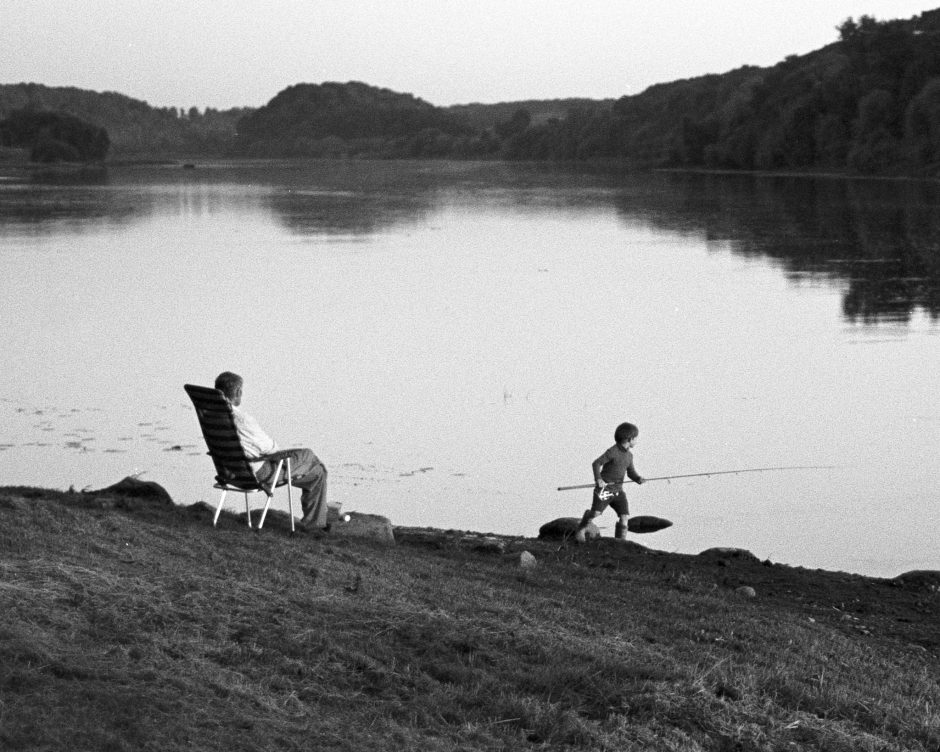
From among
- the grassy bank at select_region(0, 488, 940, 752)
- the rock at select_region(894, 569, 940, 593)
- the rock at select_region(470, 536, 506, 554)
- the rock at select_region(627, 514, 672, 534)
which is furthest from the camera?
the rock at select_region(627, 514, 672, 534)

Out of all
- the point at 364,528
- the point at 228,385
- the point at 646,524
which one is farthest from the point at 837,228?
the point at 228,385

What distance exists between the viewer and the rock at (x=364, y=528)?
9.69 meters

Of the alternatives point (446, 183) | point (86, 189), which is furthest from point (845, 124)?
point (86, 189)

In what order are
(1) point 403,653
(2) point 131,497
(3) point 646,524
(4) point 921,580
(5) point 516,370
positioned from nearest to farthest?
(1) point 403,653
(4) point 921,580
(2) point 131,497
(3) point 646,524
(5) point 516,370

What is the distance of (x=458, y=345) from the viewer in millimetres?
21219

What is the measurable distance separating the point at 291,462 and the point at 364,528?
0.66 meters

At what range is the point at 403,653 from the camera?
245 inches

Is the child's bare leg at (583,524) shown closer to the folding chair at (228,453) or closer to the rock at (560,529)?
the rock at (560,529)

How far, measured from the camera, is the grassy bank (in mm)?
5375

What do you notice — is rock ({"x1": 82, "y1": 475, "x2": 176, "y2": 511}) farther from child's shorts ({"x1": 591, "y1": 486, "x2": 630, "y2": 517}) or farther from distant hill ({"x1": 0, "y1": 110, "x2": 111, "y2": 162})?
distant hill ({"x1": 0, "y1": 110, "x2": 111, "y2": 162})

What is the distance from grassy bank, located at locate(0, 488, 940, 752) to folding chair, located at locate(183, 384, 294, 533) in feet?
2.45

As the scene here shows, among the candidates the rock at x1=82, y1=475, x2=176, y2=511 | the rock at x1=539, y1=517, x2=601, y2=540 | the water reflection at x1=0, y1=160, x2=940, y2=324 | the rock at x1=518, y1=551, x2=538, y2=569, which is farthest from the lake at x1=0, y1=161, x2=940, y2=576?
the rock at x1=518, y1=551, x2=538, y2=569

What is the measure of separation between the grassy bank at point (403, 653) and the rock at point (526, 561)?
0.22 meters

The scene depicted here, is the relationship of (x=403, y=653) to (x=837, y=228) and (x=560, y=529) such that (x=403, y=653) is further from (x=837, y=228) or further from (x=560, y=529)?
(x=837, y=228)
